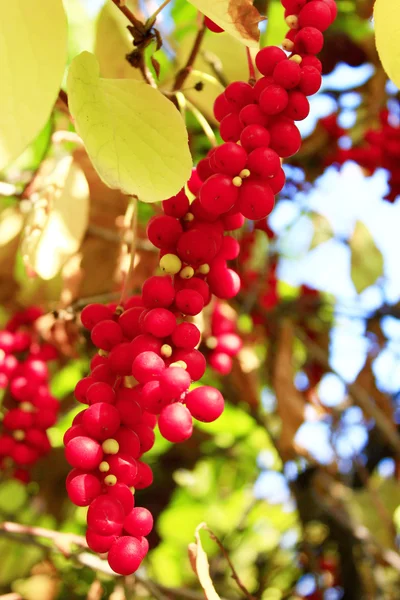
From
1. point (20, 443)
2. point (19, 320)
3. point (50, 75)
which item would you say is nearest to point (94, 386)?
point (50, 75)

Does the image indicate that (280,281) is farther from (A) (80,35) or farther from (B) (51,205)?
(B) (51,205)

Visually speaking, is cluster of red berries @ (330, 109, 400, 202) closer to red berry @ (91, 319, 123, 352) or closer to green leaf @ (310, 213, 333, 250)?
green leaf @ (310, 213, 333, 250)

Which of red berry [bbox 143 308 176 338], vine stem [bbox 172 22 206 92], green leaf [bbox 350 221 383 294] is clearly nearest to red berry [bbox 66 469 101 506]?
red berry [bbox 143 308 176 338]

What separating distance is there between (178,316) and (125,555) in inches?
6.6

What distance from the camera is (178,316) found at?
18.9 inches

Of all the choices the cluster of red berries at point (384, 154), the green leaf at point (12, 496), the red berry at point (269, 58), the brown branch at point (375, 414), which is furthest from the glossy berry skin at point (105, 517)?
the green leaf at point (12, 496)

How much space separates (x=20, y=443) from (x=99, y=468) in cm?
55

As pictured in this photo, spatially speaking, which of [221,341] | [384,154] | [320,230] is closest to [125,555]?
[221,341]

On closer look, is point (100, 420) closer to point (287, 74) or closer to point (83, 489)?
point (83, 489)

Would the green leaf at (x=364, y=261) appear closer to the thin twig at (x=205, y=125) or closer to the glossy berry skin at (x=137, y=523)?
the thin twig at (x=205, y=125)

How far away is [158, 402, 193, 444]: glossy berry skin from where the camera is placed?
1.36ft

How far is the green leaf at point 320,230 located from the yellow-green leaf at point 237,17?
1.27 meters

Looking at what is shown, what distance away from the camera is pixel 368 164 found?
1234 millimetres

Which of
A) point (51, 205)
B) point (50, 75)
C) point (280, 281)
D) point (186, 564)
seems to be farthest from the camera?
point (280, 281)
